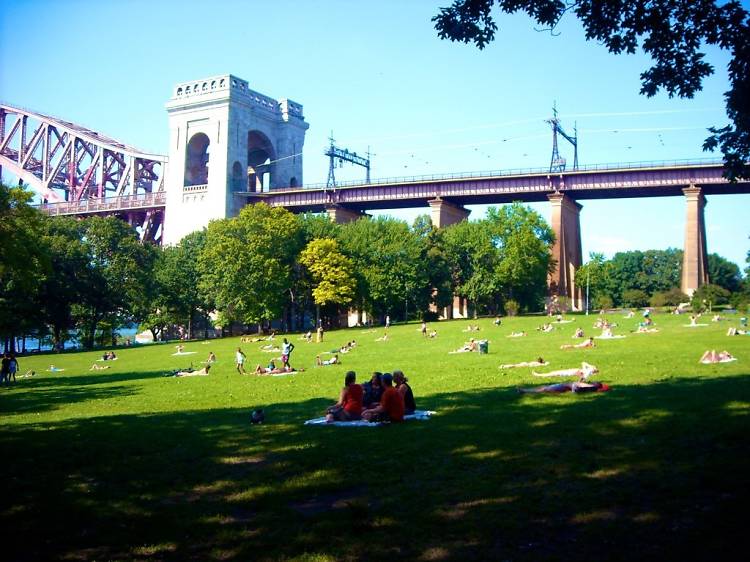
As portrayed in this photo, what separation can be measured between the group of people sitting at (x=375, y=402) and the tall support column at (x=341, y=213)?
3168 inches

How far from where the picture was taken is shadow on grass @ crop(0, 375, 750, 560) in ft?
22.3

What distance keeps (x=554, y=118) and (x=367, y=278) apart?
36672 mm

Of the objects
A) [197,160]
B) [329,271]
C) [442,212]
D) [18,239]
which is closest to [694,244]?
[442,212]

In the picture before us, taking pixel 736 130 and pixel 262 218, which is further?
pixel 262 218

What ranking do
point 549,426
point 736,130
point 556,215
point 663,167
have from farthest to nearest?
point 556,215 → point 663,167 → point 736,130 → point 549,426

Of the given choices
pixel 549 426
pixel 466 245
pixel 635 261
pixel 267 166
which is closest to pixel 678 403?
pixel 549 426

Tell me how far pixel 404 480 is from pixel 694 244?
2791 inches

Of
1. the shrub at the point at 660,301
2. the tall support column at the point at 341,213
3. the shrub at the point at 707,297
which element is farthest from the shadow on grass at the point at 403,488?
the tall support column at the point at 341,213

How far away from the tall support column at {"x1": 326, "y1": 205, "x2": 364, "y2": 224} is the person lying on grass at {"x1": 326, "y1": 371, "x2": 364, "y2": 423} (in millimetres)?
81027

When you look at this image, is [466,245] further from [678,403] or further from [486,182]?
[678,403]

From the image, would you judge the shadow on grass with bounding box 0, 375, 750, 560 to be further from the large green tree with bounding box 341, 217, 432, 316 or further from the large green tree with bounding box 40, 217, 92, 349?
the large green tree with bounding box 40, 217, 92, 349

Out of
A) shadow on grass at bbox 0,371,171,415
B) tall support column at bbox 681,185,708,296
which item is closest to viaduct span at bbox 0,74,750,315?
tall support column at bbox 681,185,708,296

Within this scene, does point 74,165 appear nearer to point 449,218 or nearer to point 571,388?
point 449,218

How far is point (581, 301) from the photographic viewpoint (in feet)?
280
